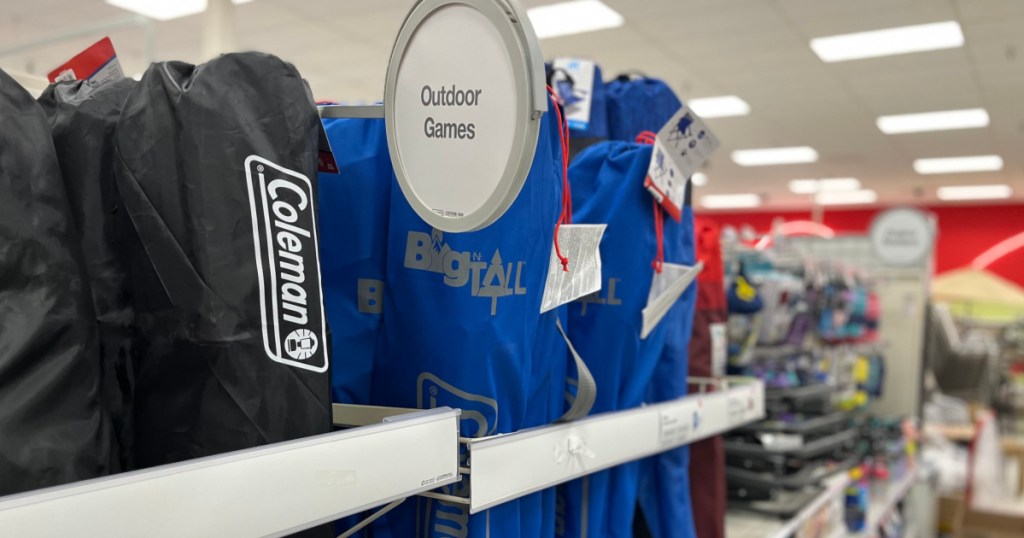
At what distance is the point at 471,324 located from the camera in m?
0.89

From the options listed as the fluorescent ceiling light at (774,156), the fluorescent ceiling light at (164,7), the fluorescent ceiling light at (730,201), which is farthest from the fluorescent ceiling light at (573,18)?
the fluorescent ceiling light at (730,201)

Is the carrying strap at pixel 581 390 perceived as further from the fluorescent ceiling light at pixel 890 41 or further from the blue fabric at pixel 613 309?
the fluorescent ceiling light at pixel 890 41

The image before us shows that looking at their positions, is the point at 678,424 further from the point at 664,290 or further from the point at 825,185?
the point at 825,185

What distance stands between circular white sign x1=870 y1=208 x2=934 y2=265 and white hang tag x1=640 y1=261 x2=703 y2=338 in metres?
4.55

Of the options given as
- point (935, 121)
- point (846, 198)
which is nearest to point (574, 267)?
point (935, 121)

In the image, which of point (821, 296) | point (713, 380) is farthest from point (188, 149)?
point (821, 296)

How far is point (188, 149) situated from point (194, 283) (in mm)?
117

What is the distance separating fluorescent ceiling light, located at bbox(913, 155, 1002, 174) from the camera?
36.2 feet

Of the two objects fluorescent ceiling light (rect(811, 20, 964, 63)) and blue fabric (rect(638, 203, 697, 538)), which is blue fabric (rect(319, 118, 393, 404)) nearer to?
blue fabric (rect(638, 203, 697, 538))

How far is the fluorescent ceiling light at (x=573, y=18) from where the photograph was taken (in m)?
5.70

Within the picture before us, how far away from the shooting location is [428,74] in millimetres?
804

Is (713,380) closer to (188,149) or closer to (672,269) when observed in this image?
(672,269)

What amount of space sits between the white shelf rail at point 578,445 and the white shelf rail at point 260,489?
67 millimetres

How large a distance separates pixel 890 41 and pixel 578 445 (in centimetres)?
616
